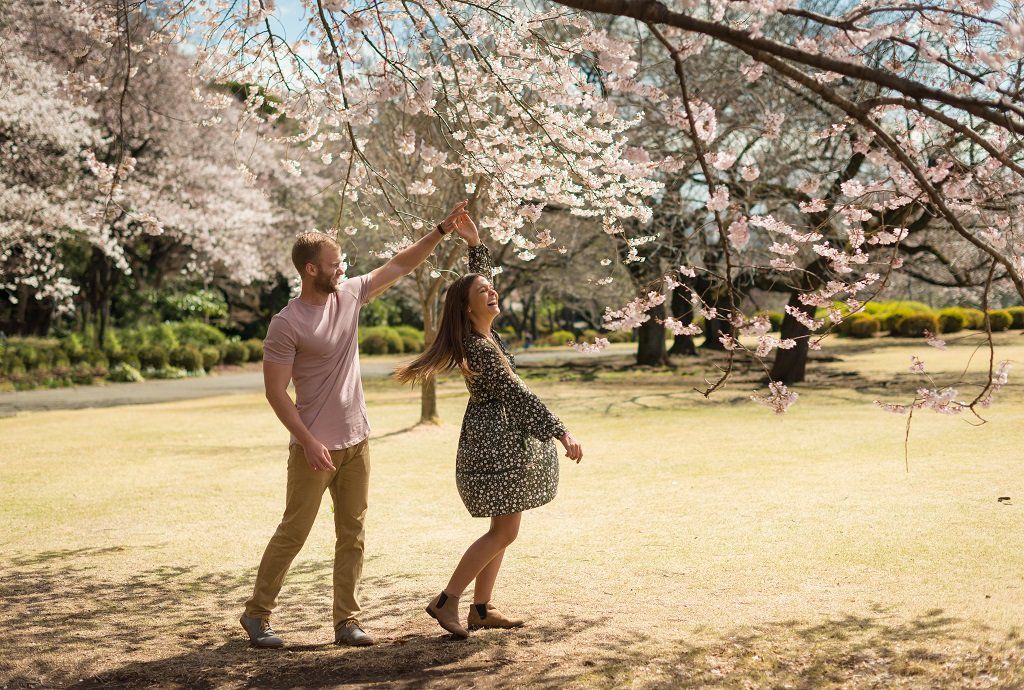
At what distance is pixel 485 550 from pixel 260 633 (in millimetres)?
1073

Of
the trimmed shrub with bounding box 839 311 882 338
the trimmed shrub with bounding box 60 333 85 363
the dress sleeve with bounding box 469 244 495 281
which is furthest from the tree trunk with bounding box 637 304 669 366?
the dress sleeve with bounding box 469 244 495 281

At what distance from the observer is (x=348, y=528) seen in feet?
13.6

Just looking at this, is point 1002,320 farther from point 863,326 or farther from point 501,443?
point 501,443

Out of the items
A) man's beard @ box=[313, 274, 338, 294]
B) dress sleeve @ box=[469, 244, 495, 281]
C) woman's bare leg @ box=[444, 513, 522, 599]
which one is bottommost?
woman's bare leg @ box=[444, 513, 522, 599]

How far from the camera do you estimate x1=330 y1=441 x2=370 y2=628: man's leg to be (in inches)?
163

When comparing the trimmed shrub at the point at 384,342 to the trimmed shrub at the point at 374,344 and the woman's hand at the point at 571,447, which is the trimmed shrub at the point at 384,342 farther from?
the woman's hand at the point at 571,447

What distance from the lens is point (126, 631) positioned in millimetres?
4414

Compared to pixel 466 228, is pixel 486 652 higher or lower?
lower

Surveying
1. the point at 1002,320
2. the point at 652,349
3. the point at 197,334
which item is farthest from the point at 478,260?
the point at 1002,320

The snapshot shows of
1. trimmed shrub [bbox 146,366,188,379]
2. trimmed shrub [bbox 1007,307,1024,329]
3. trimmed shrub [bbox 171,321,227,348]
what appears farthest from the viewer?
trimmed shrub [bbox 1007,307,1024,329]

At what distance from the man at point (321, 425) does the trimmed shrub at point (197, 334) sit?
83.6 ft

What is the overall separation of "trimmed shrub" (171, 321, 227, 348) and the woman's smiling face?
25.8 meters

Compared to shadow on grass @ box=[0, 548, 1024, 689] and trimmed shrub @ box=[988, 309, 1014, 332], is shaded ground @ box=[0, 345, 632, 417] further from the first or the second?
trimmed shrub @ box=[988, 309, 1014, 332]

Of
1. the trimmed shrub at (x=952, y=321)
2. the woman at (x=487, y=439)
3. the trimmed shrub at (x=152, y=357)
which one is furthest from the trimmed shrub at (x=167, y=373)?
the trimmed shrub at (x=952, y=321)
